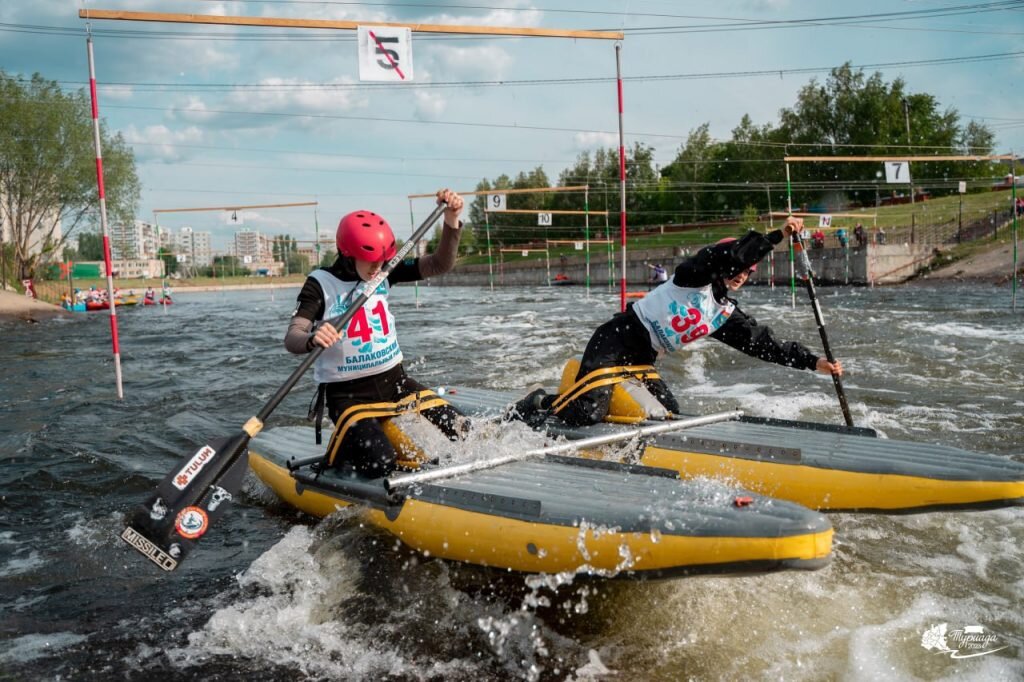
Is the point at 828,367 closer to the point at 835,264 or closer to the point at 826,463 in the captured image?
the point at 826,463

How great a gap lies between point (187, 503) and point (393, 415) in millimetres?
1259

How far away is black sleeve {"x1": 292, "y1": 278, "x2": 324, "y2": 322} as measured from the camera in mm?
4602

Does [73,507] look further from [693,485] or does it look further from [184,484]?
[693,485]

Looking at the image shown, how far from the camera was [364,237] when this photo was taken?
4.67m

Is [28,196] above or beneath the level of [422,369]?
above

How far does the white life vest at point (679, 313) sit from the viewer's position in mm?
5750

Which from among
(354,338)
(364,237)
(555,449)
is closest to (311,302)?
(354,338)

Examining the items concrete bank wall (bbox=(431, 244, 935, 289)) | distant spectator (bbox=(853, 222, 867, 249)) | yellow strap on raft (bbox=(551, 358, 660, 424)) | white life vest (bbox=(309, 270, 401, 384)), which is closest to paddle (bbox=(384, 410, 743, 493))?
yellow strap on raft (bbox=(551, 358, 660, 424))

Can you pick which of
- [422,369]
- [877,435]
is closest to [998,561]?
[877,435]

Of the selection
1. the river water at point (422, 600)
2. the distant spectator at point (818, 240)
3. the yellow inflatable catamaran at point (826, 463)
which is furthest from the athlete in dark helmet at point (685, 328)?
the distant spectator at point (818, 240)

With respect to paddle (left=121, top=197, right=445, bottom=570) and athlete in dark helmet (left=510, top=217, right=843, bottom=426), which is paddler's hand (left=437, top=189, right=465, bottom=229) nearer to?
paddle (left=121, top=197, right=445, bottom=570)

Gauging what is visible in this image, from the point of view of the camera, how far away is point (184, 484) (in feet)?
14.1

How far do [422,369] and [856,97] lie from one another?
180 ft

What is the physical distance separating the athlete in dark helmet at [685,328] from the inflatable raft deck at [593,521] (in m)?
1.19
